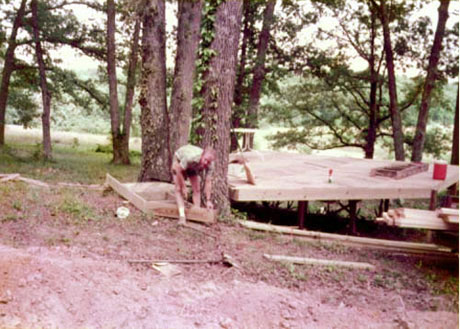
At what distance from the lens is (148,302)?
3594 mm

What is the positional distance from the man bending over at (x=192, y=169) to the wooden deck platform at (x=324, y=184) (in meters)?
0.53

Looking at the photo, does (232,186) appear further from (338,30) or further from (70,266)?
(338,30)

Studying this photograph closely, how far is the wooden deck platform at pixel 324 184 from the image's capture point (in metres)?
6.40

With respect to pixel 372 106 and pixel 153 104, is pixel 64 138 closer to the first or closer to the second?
pixel 372 106

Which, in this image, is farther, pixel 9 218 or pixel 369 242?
pixel 369 242

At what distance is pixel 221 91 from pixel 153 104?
89.7 inches

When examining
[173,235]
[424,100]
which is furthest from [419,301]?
[424,100]

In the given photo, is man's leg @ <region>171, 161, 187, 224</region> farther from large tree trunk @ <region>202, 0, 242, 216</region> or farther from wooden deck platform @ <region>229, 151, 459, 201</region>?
wooden deck platform @ <region>229, 151, 459, 201</region>

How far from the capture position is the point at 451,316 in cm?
388

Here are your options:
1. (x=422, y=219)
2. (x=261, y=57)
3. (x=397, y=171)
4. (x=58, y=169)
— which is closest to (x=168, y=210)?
(x=422, y=219)

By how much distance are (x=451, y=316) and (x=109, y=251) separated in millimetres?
3385

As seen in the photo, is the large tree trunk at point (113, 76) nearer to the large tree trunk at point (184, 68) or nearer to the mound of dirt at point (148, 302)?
the large tree trunk at point (184, 68)

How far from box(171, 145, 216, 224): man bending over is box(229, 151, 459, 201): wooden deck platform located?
0.53 meters

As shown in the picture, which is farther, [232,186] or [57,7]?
[57,7]
